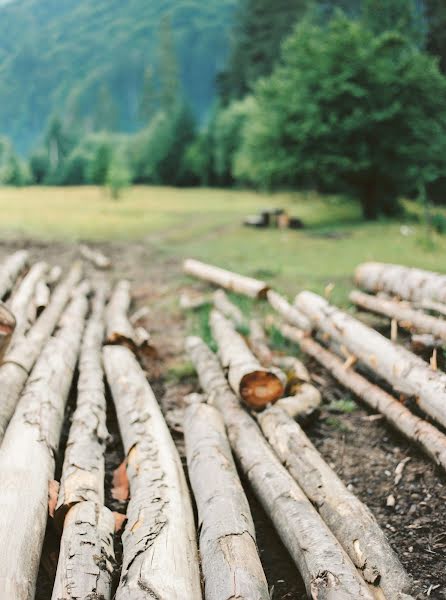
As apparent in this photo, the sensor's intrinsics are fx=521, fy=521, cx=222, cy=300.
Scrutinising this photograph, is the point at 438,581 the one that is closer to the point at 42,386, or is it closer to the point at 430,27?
the point at 42,386

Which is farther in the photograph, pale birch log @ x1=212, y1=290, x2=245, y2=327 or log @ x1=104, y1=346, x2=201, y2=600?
pale birch log @ x1=212, y1=290, x2=245, y2=327

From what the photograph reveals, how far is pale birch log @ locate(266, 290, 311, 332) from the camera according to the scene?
7.17m

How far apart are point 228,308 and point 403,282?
269 cm

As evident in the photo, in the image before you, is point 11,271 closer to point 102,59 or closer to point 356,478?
point 356,478

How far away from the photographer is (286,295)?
30.3 ft

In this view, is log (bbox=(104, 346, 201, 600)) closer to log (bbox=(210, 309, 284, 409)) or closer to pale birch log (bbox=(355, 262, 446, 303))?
log (bbox=(210, 309, 284, 409))

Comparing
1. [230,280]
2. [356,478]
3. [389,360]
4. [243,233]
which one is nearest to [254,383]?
[356,478]

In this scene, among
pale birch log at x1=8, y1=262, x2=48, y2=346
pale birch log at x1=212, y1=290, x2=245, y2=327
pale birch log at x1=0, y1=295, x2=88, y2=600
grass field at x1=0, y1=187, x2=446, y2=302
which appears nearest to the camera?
pale birch log at x1=0, y1=295, x2=88, y2=600

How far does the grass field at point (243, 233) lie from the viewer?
11.6 meters

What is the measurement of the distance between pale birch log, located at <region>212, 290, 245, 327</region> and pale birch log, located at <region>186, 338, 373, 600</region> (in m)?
2.42

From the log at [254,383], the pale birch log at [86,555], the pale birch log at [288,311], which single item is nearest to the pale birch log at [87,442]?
the pale birch log at [86,555]

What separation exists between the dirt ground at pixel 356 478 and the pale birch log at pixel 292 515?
20 centimetres

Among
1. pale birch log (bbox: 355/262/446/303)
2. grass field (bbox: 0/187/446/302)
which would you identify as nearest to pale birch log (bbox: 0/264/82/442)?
grass field (bbox: 0/187/446/302)

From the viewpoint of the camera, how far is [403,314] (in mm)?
6910
